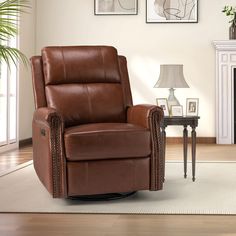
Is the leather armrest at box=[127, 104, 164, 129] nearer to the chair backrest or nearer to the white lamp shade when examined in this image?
the chair backrest

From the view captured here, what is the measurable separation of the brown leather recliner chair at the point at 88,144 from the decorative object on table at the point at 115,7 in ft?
13.1

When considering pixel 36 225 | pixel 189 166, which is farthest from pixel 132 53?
pixel 36 225

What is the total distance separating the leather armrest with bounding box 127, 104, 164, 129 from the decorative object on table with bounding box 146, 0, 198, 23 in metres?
4.10

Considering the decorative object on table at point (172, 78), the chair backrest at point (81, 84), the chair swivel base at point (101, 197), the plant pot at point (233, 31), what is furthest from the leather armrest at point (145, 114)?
the plant pot at point (233, 31)

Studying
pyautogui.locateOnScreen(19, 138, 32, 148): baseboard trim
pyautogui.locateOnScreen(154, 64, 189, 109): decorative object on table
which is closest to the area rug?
pyautogui.locateOnScreen(154, 64, 189, 109): decorative object on table

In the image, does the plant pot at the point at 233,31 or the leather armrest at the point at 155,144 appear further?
the plant pot at the point at 233,31

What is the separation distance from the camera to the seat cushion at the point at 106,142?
2.90m

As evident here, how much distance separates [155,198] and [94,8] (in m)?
4.77

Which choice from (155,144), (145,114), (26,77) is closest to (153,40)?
(26,77)

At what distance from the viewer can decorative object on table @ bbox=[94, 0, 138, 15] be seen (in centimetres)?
727

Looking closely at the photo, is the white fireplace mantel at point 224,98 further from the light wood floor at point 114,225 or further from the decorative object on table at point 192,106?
the light wood floor at point 114,225

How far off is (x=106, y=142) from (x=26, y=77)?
4234mm

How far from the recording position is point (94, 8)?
7344 millimetres

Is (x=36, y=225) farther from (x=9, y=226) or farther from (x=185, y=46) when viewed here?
(x=185, y=46)
